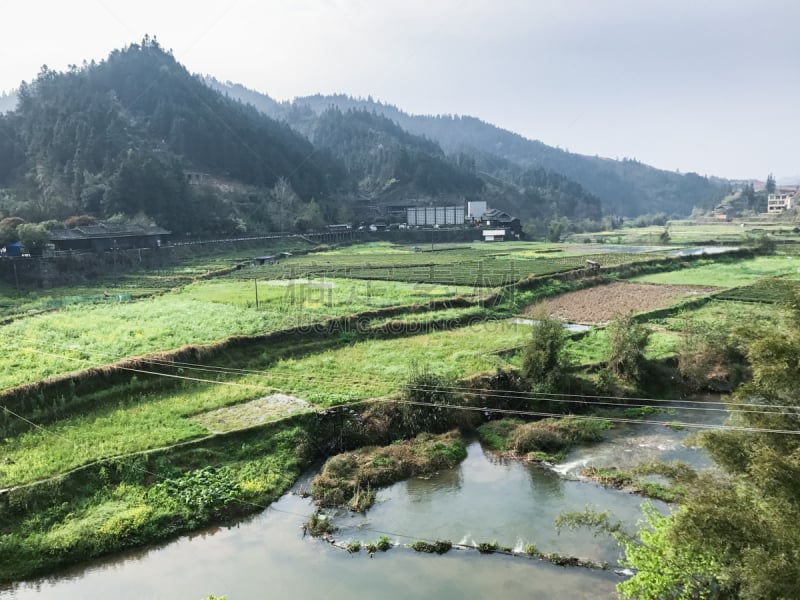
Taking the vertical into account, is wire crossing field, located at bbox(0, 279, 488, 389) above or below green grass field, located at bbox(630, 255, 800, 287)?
below

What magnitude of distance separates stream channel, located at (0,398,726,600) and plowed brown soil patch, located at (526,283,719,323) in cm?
1767

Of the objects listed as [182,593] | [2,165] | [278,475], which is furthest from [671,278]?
[2,165]

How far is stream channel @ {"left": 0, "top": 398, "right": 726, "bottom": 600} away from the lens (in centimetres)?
1180

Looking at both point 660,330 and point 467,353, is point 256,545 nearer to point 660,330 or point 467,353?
point 467,353

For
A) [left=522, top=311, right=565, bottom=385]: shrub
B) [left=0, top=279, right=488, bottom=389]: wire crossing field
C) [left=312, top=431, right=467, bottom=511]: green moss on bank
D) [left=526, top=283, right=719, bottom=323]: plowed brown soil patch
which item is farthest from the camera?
[left=526, top=283, right=719, bottom=323]: plowed brown soil patch

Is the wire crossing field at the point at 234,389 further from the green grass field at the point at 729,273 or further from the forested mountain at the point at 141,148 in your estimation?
the forested mountain at the point at 141,148

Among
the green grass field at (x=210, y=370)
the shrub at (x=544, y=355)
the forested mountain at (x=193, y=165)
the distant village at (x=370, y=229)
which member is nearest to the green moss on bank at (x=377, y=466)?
the green grass field at (x=210, y=370)

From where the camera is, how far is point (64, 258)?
139 ft

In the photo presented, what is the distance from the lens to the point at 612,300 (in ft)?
124

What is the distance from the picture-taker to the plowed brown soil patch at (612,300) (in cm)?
3366

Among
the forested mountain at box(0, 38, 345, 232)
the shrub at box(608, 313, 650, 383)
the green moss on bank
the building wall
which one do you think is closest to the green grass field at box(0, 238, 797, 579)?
the green moss on bank

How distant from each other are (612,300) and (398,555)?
29499 millimetres

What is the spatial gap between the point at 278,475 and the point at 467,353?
11017mm

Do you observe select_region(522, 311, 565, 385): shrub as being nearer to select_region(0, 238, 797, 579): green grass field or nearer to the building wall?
select_region(0, 238, 797, 579): green grass field
